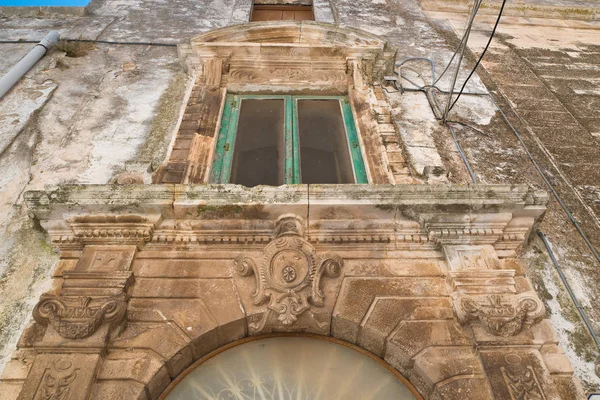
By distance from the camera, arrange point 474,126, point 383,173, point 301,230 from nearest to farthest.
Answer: point 301,230, point 383,173, point 474,126

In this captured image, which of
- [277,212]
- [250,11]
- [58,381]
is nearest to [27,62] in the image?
[250,11]

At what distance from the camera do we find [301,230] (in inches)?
130

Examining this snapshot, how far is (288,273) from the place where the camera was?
121 inches

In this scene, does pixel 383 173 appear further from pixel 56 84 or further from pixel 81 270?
pixel 56 84

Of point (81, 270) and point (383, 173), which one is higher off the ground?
point (383, 173)

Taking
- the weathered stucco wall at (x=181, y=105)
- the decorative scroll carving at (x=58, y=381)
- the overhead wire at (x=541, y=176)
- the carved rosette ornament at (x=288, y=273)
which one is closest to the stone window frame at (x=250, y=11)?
the weathered stucco wall at (x=181, y=105)

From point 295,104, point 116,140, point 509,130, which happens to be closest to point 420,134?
point 509,130

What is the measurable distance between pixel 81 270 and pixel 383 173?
2631 mm

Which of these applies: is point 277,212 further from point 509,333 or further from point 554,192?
point 554,192

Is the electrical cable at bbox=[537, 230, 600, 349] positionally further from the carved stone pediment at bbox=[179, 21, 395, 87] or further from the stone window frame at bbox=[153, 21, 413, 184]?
the carved stone pediment at bbox=[179, 21, 395, 87]

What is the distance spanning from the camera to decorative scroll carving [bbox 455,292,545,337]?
2826mm

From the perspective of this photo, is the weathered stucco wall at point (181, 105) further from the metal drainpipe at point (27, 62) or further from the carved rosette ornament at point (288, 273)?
the carved rosette ornament at point (288, 273)

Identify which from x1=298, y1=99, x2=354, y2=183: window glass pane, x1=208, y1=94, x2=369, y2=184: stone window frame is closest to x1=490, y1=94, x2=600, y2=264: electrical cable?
x1=208, y1=94, x2=369, y2=184: stone window frame

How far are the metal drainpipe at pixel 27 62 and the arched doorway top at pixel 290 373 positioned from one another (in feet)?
14.1
